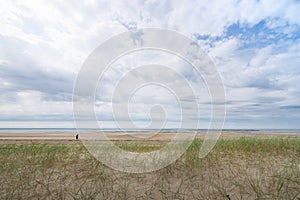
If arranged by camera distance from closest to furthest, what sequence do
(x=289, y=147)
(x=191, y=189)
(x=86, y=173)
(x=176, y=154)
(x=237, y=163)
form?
1. (x=191, y=189)
2. (x=86, y=173)
3. (x=237, y=163)
4. (x=176, y=154)
5. (x=289, y=147)

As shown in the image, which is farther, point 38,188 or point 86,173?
point 86,173

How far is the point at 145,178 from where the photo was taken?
3.32 metres

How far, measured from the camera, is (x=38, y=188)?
115 inches

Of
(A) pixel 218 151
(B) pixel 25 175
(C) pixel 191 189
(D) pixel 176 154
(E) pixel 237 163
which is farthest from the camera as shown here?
(A) pixel 218 151

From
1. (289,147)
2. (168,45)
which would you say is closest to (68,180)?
(168,45)

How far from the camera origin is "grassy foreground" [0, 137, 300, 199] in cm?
270

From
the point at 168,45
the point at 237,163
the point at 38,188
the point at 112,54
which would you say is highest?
the point at 168,45

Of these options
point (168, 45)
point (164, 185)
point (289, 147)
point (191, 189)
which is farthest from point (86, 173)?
point (289, 147)

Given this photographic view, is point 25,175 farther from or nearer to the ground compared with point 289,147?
nearer to the ground

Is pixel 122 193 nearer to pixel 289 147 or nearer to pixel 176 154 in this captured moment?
pixel 176 154

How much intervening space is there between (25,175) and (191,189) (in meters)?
2.29

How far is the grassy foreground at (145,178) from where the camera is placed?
2699mm

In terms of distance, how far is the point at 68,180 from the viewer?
322 cm

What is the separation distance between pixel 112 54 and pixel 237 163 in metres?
3.37
